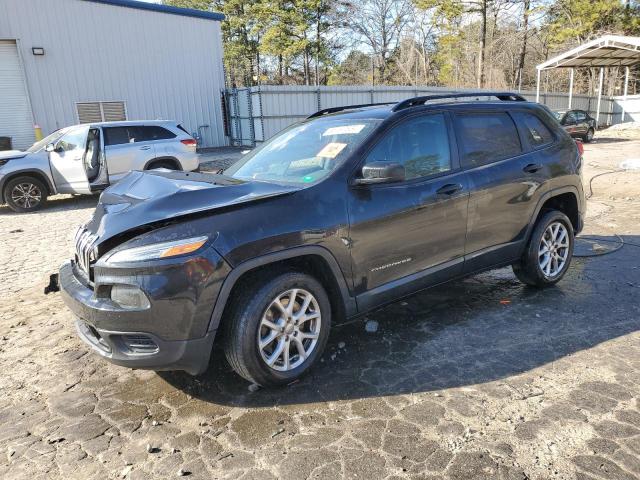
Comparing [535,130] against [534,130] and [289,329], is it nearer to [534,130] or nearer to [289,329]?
Answer: [534,130]

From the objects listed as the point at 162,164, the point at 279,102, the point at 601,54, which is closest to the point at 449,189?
the point at 162,164

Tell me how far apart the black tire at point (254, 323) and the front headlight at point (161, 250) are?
0.44 meters

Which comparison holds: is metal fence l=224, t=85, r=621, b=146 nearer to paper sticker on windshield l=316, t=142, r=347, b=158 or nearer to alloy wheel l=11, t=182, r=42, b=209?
alloy wheel l=11, t=182, r=42, b=209

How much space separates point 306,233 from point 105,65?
1820cm

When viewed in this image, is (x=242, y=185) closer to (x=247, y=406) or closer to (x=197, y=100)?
(x=247, y=406)

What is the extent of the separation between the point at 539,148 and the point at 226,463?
388cm

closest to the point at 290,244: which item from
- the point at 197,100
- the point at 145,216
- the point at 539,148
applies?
the point at 145,216

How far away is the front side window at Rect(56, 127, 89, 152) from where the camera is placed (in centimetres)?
1003

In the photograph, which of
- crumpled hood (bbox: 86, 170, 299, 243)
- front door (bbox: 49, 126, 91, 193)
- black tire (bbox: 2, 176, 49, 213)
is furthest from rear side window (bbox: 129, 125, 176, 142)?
crumpled hood (bbox: 86, 170, 299, 243)

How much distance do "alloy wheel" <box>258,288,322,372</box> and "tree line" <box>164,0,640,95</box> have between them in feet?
105

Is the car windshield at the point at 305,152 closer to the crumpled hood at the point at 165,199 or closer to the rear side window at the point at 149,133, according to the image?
the crumpled hood at the point at 165,199

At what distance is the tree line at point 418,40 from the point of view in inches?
1302

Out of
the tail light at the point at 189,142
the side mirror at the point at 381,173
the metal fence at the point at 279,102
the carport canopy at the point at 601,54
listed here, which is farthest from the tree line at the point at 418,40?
the side mirror at the point at 381,173

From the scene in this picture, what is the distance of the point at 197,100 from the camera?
67.9 feet
